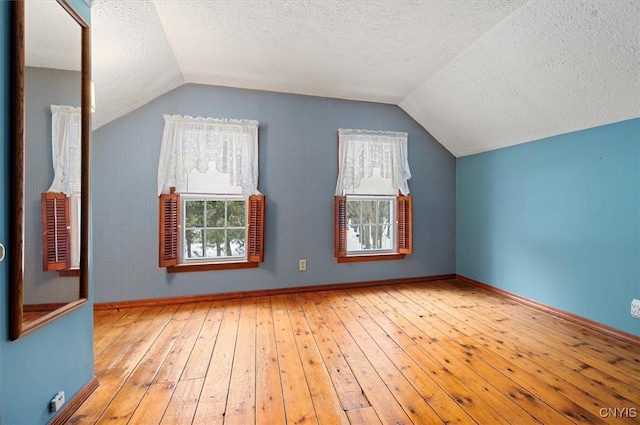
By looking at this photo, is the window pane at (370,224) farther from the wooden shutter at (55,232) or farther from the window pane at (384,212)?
the wooden shutter at (55,232)

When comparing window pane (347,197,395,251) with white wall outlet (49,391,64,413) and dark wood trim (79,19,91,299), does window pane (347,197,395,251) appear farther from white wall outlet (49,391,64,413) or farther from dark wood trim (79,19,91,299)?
white wall outlet (49,391,64,413)

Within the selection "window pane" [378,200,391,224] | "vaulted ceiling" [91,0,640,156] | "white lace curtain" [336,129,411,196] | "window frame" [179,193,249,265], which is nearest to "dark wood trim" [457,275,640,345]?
"window pane" [378,200,391,224]

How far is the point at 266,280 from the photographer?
129 inches

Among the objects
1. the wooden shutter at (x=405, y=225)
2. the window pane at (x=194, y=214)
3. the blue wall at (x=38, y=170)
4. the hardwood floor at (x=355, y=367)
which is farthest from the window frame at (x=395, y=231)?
the blue wall at (x=38, y=170)

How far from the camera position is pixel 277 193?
10.9 ft

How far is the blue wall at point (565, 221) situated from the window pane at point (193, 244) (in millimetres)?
3527

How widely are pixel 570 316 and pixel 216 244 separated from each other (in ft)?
12.1

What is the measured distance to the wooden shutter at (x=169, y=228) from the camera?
288cm

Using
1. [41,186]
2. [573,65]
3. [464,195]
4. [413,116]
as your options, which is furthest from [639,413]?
[413,116]

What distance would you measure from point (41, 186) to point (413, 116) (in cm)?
378

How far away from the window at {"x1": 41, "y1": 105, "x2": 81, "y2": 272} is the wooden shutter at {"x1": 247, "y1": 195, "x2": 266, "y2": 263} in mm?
1763

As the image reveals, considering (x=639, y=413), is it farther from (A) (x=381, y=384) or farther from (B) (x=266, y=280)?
(B) (x=266, y=280)

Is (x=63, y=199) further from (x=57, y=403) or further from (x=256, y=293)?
(x=256, y=293)

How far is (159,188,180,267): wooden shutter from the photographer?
2.88m
